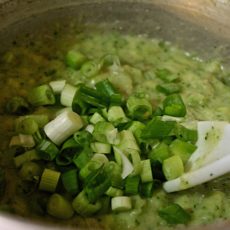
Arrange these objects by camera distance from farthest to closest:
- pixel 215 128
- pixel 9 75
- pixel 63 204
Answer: pixel 9 75 < pixel 215 128 < pixel 63 204

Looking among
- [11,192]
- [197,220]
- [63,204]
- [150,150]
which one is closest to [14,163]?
[11,192]

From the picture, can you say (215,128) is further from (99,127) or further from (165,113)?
(99,127)

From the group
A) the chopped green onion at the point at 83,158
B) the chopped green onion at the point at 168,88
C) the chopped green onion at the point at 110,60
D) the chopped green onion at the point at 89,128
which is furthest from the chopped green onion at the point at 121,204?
the chopped green onion at the point at 110,60

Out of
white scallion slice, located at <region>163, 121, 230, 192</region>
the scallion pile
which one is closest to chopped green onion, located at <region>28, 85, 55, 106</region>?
the scallion pile

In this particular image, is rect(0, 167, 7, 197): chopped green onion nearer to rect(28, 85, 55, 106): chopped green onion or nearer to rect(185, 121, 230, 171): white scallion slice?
rect(28, 85, 55, 106): chopped green onion

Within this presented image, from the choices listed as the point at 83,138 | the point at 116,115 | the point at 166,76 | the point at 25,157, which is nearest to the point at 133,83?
the point at 166,76

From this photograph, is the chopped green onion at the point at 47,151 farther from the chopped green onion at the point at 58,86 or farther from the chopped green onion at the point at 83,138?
the chopped green onion at the point at 58,86

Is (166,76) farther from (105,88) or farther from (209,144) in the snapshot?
(209,144)
